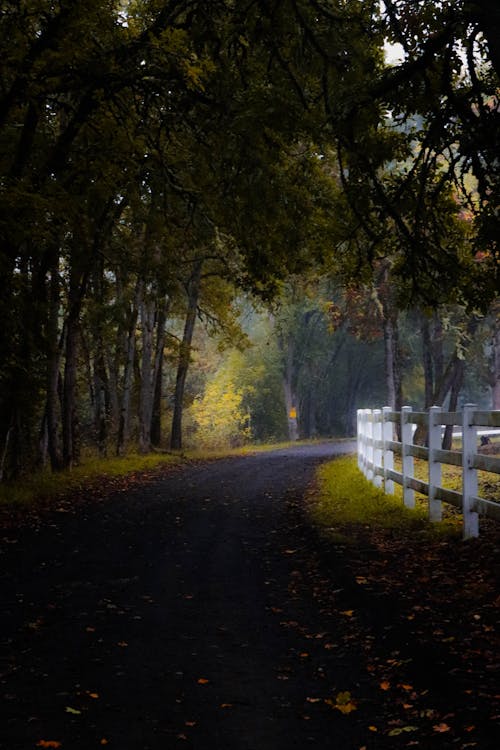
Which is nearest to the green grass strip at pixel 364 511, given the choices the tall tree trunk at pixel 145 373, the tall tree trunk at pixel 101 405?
the tall tree trunk at pixel 145 373

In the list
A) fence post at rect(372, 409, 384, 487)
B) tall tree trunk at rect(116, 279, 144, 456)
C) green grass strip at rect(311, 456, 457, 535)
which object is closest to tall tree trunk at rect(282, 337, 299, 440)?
tall tree trunk at rect(116, 279, 144, 456)

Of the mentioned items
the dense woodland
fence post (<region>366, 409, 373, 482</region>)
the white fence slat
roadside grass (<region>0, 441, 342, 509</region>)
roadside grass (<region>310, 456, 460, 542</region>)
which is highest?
A: the dense woodland

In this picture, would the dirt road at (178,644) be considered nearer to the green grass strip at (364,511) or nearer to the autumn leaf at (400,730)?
the autumn leaf at (400,730)

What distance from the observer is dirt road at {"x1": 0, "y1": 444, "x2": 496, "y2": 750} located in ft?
14.2

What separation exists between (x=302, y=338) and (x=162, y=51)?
44280 mm

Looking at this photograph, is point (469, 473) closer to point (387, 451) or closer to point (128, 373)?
point (387, 451)

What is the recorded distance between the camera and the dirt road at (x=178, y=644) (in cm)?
434

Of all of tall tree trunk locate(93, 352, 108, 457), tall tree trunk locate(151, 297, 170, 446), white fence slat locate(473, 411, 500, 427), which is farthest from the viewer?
tall tree trunk locate(151, 297, 170, 446)

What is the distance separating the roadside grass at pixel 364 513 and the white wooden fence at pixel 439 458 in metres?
0.33

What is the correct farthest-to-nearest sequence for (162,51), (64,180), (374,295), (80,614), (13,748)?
(374,295)
(64,180)
(162,51)
(80,614)
(13,748)

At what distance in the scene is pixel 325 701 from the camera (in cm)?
481

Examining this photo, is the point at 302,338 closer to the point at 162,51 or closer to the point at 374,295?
Answer: the point at 374,295

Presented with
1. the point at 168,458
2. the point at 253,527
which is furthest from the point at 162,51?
the point at 168,458

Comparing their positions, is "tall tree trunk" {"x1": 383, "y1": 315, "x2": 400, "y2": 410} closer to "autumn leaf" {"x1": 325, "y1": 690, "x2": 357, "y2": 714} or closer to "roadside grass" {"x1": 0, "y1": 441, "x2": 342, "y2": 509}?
"roadside grass" {"x1": 0, "y1": 441, "x2": 342, "y2": 509}
